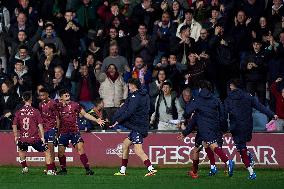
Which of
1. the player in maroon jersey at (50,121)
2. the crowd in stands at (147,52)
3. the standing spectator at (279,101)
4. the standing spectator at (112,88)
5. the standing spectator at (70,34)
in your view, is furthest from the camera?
the standing spectator at (70,34)

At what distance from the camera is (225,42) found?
2586 cm

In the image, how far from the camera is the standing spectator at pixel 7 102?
2544 centimetres

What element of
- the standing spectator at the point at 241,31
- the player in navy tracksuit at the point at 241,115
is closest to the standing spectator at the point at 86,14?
the standing spectator at the point at 241,31

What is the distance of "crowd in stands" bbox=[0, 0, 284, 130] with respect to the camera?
2561cm

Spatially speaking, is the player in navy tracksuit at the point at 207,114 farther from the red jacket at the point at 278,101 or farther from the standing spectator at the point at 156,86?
the standing spectator at the point at 156,86

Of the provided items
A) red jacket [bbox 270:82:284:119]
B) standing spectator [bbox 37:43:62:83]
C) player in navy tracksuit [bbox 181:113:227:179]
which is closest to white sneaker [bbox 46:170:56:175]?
player in navy tracksuit [bbox 181:113:227:179]

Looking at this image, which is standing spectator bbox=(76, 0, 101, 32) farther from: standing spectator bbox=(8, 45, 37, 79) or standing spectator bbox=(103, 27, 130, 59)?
standing spectator bbox=(8, 45, 37, 79)

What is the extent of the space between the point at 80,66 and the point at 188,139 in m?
4.05

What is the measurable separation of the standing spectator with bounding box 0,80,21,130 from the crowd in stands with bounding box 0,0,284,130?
0.03 metres

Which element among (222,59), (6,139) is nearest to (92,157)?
(6,139)

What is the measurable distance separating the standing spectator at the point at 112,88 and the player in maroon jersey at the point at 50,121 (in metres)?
4.31

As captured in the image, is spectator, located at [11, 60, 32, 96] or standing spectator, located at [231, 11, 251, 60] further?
spectator, located at [11, 60, 32, 96]

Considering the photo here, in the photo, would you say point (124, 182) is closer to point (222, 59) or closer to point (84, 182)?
point (84, 182)

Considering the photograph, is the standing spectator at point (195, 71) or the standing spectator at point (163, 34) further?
the standing spectator at point (163, 34)
